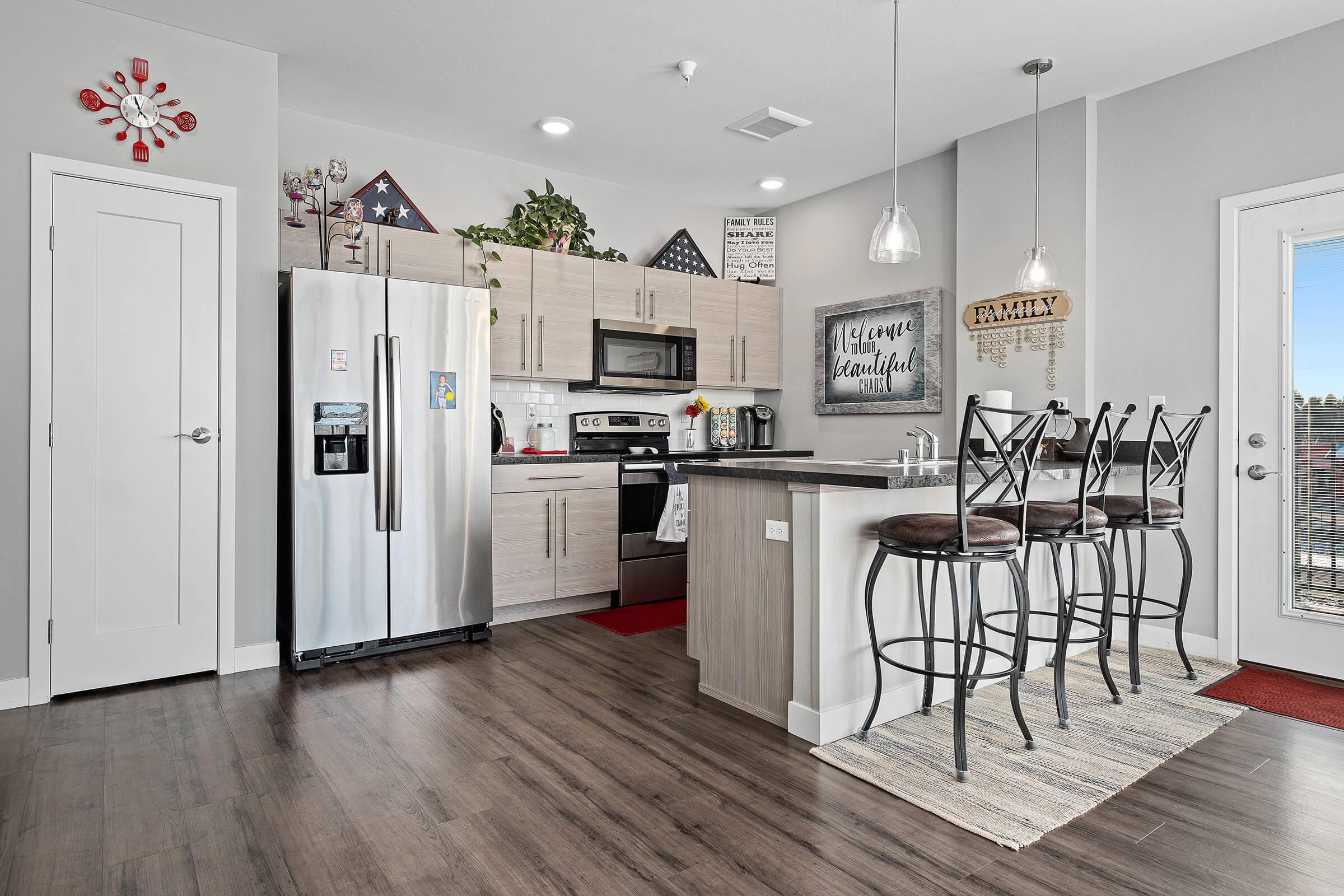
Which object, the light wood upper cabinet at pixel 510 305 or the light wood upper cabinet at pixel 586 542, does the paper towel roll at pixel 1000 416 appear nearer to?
the light wood upper cabinet at pixel 586 542

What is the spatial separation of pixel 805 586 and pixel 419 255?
289 cm

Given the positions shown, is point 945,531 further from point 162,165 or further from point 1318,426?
point 162,165

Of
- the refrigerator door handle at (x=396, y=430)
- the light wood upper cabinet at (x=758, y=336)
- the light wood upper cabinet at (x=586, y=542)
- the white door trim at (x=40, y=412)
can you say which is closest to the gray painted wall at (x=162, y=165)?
the white door trim at (x=40, y=412)

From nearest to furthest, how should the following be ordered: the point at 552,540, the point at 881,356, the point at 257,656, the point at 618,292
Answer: the point at 257,656
the point at 552,540
the point at 618,292
the point at 881,356

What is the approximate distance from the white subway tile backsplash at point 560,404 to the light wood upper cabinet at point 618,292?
56cm

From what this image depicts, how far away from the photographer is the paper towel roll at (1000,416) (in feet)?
12.0

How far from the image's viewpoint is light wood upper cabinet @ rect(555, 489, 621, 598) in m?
4.28

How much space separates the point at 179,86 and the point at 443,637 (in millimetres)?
2720

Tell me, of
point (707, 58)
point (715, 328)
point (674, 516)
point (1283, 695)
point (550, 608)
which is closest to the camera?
point (1283, 695)

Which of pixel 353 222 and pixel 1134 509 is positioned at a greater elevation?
pixel 353 222

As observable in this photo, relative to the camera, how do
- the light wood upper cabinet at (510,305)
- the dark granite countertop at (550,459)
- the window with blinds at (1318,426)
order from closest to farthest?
the window with blinds at (1318,426) → the dark granite countertop at (550,459) → the light wood upper cabinet at (510,305)

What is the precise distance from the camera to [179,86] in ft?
10.4

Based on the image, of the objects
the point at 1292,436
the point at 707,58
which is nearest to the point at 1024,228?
the point at 1292,436

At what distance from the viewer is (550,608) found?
4340mm
